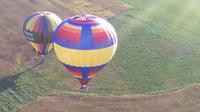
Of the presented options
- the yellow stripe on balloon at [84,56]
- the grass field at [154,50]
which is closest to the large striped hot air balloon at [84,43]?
the yellow stripe on balloon at [84,56]

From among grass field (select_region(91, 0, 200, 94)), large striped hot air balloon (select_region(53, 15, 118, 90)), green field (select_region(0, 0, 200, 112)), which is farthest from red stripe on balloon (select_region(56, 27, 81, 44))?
grass field (select_region(91, 0, 200, 94))

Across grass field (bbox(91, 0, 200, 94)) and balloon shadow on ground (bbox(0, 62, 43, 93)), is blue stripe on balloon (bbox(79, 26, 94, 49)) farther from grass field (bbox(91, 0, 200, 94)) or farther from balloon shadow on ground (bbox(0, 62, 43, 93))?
balloon shadow on ground (bbox(0, 62, 43, 93))

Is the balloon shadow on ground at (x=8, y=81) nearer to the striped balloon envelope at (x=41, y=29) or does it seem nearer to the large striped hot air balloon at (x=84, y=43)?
the striped balloon envelope at (x=41, y=29)

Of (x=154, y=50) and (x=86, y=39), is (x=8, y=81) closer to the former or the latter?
(x=86, y=39)

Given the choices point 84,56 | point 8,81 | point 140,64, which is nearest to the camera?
point 84,56

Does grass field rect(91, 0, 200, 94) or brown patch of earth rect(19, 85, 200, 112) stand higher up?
grass field rect(91, 0, 200, 94)

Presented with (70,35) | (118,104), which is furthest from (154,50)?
(70,35)
